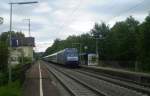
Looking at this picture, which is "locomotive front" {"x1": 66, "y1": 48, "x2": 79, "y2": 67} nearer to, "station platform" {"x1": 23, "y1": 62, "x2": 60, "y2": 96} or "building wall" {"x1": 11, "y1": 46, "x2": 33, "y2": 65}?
"building wall" {"x1": 11, "y1": 46, "x2": 33, "y2": 65}

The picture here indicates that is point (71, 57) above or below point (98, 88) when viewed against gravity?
above

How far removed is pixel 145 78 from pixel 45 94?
14067mm

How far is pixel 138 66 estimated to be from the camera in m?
64.1

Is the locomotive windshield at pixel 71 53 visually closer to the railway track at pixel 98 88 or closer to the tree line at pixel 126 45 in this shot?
the tree line at pixel 126 45

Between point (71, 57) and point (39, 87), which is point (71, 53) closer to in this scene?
point (71, 57)

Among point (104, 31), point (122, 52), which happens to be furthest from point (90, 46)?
point (122, 52)

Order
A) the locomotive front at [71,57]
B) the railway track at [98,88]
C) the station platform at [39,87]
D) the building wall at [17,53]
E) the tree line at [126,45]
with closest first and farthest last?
1. the railway track at [98,88]
2. the station platform at [39,87]
3. the building wall at [17,53]
4. the tree line at [126,45]
5. the locomotive front at [71,57]

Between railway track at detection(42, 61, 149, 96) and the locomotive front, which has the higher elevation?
the locomotive front

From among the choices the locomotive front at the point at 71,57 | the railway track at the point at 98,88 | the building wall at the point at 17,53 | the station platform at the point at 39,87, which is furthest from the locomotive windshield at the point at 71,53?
the railway track at the point at 98,88

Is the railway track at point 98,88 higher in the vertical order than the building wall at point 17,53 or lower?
lower

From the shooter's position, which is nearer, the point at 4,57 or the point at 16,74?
the point at 16,74

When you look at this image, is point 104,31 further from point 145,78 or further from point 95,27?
point 145,78

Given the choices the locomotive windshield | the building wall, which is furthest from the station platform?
the locomotive windshield

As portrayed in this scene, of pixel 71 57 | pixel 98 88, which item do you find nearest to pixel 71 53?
pixel 71 57
